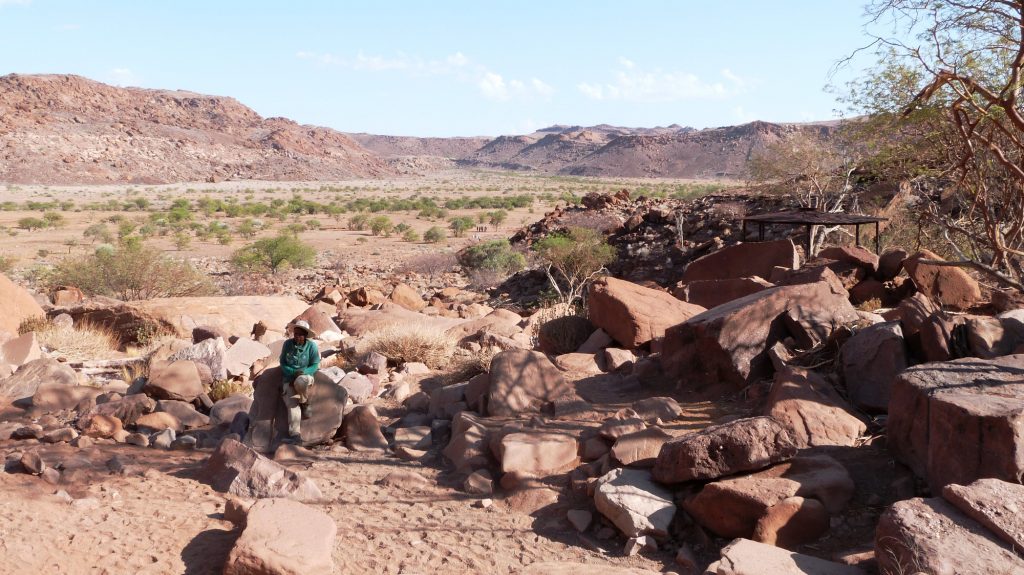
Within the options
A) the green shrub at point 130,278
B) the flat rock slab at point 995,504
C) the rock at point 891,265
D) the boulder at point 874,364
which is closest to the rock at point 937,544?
the flat rock slab at point 995,504

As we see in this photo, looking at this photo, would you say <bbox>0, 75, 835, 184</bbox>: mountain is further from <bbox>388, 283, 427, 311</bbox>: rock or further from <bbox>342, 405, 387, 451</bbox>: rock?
<bbox>342, 405, 387, 451</bbox>: rock

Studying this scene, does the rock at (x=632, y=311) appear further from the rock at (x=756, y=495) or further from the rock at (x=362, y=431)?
the rock at (x=756, y=495)

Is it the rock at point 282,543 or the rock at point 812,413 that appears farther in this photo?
the rock at point 812,413

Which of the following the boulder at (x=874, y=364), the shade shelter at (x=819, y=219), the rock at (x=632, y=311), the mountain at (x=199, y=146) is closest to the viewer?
the boulder at (x=874, y=364)

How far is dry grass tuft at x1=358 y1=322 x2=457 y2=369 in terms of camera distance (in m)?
10.6

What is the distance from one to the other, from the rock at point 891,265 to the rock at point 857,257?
0.09 metres

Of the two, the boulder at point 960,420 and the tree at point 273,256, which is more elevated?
the boulder at point 960,420

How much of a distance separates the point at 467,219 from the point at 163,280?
22.9 metres

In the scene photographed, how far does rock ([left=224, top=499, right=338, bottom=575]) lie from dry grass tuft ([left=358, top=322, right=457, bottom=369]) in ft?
18.2

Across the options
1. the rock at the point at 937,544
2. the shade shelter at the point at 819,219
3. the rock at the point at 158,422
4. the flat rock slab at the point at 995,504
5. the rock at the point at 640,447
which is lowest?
the rock at the point at 158,422

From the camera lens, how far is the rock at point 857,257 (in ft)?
39.0

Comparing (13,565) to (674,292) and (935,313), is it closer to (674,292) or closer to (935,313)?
(935,313)

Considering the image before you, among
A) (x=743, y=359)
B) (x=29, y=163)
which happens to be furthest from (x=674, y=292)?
(x=29, y=163)

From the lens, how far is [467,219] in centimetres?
3922
